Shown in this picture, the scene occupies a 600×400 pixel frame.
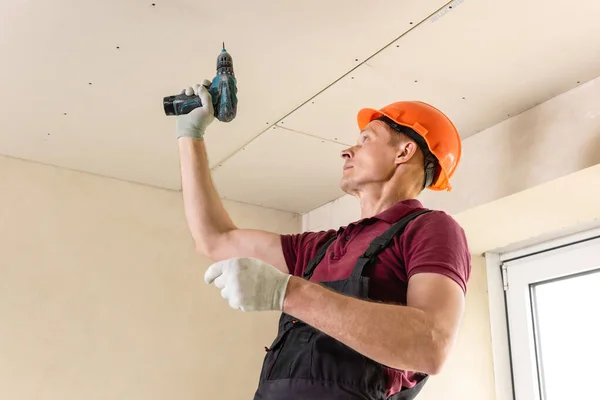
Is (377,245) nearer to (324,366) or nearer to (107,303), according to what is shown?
(324,366)

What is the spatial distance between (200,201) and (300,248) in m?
0.28

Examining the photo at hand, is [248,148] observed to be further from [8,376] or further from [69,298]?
[8,376]

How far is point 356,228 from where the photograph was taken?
145 cm

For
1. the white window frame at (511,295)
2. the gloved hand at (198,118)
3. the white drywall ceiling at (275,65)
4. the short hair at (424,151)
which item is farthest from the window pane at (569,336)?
the gloved hand at (198,118)

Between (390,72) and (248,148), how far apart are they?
0.72 meters

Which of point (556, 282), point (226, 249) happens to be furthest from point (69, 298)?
point (556, 282)

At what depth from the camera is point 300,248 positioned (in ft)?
5.36

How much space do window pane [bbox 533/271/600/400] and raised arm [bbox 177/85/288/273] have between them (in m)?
1.24

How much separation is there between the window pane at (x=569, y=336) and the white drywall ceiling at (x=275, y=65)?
0.70m

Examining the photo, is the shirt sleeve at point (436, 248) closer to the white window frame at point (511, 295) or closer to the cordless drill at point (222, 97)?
the cordless drill at point (222, 97)

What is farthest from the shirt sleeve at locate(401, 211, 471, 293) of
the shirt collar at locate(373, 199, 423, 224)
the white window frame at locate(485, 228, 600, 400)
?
the white window frame at locate(485, 228, 600, 400)

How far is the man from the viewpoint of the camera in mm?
1050

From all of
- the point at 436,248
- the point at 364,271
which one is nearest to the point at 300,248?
the point at 364,271

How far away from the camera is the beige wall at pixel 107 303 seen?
237 cm
